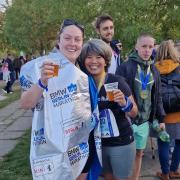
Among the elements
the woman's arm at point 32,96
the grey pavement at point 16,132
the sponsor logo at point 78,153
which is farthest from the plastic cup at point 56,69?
the grey pavement at point 16,132

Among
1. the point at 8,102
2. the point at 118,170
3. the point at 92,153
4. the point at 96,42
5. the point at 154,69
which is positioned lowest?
the point at 8,102

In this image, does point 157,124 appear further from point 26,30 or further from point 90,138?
point 26,30

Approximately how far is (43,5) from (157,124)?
1262 cm

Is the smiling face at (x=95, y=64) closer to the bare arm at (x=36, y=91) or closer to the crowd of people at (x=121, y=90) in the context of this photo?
the crowd of people at (x=121, y=90)

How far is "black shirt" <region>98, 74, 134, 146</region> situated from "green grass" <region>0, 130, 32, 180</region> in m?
2.02

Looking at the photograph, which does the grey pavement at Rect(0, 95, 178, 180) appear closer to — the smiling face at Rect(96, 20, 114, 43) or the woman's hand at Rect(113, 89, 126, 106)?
the smiling face at Rect(96, 20, 114, 43)

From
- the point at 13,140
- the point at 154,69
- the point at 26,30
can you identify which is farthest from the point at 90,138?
the point at 26,30

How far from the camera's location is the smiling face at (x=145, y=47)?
4012 mm

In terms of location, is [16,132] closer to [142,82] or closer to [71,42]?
[142,82]

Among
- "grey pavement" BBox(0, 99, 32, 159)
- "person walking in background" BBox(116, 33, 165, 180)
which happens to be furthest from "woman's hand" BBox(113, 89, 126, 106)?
"grey pavement" BBox(0, 99, 32, 159)

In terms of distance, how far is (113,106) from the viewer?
3.20 meters

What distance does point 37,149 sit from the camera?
9.30 ft

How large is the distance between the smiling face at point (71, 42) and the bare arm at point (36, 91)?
0.89ft

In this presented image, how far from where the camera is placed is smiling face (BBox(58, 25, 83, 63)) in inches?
113
